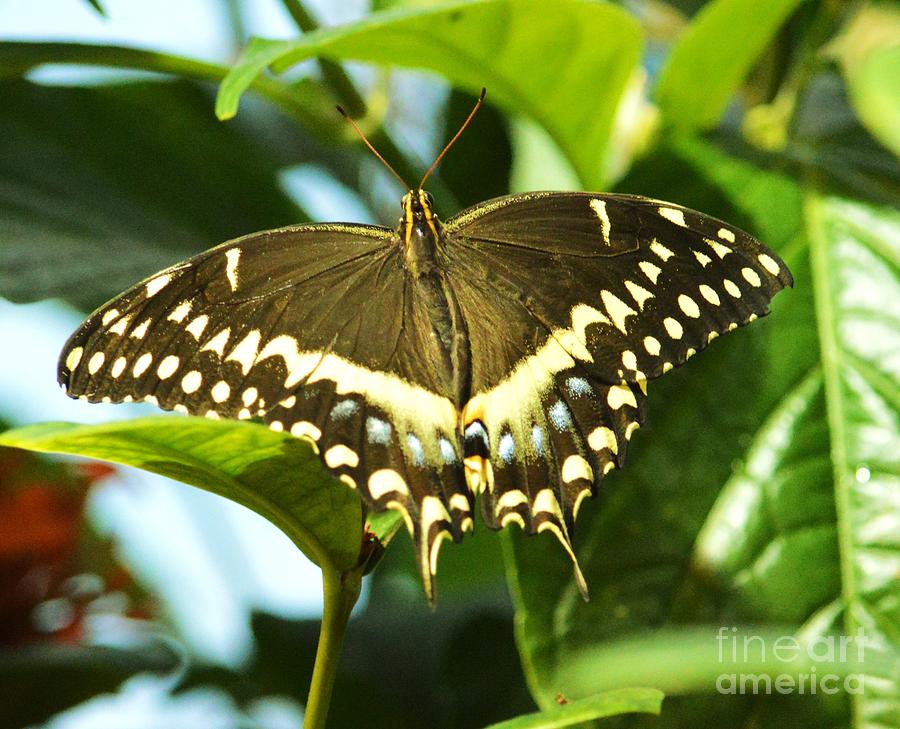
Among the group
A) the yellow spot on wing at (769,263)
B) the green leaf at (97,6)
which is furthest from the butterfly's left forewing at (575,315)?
the green leaf at (97,6)

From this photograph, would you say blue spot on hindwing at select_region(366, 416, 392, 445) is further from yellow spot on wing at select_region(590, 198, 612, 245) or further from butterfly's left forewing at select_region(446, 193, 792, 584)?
yellow spot on wing at select_region(590, 198, 612, 245)

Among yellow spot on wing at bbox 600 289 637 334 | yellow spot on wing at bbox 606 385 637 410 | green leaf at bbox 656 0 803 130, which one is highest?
green leaf at bbox 656 0 803 130

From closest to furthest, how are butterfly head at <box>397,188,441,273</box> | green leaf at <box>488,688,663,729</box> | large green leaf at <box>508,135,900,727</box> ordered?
1. green leaf at <box>488,688,663,729</box>
2. large green leaf at <box>508,135,900,727</box>
3. butterfly head at <box>397,188,441,273</box>

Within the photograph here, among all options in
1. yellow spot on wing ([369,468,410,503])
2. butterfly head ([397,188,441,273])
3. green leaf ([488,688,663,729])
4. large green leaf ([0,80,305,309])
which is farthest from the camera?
large green leaf ([0,80,305,309])

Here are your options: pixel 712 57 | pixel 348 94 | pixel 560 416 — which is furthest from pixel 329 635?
pixel 712 57

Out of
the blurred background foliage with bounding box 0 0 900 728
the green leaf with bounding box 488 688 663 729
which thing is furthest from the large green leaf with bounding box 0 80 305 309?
the green leaf with bounding box 488 688 663 729
